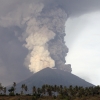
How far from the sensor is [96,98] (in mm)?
141125

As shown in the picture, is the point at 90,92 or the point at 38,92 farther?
the point at 38,92

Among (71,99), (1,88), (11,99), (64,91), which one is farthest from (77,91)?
(1,88)

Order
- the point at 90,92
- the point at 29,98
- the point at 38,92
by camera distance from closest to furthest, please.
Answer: the point at 29,98, the point at 90,92, the point at 38,92

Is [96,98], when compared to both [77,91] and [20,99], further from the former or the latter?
[20,99]

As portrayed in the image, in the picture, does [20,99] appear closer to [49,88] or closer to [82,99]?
[49,88]

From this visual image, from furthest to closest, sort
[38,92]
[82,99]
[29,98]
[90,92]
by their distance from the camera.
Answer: [38,92] → [90,92] → [29,98] → [82,99]

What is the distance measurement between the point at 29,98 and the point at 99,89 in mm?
55452

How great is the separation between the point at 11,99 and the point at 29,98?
1120cm

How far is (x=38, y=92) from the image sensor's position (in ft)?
544

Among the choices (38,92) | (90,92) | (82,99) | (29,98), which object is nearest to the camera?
(82,99)

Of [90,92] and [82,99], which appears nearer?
[82,99]

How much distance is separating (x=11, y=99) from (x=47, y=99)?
2288 centimetres

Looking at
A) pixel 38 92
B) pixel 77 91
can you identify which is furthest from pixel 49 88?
pixel 77 91

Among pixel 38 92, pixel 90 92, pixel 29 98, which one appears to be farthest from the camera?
pixel 38 92
